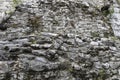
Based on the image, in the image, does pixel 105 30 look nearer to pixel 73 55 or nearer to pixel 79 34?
pixel 79 34

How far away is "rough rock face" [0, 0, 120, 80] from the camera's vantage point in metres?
7.70

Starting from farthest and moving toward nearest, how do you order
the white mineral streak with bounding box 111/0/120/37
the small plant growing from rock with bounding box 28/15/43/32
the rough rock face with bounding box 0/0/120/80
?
the white mineral streak with bounding box 111/0/120/37
the small plant growing from rock with bounding box 28/15/43/32
the rough rock face with bounding box 0/0/120/80

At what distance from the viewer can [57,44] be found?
8195mm

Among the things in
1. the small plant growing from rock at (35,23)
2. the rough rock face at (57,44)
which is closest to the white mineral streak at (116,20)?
the rough rock face at (57,44)

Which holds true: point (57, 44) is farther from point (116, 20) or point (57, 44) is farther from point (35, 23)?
point (116, 20)

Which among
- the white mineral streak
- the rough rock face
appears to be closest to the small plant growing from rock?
the rough rock face

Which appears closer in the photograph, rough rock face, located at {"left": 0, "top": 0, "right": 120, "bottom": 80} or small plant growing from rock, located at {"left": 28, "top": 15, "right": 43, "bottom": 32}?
rough rock face, located at {"left": 0, "top": 0, "right": 120, "bottom": 80}

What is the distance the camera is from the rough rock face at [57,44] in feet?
25.3

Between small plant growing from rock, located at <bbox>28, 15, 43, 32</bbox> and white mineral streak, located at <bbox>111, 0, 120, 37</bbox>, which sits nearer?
small plant growing from rock, located at <bbox>28, 15, 43, 32</bbox>

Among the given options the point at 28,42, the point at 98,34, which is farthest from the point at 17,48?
the point at 98,34

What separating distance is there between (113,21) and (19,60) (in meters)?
3.69

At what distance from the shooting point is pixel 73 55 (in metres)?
8.08

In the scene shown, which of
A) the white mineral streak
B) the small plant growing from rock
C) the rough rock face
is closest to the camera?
the rough rock face

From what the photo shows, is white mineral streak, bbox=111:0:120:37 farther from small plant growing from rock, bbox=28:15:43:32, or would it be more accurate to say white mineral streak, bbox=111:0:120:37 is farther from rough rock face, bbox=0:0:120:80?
small plant growing from rock, bbox=28:15:43:32
